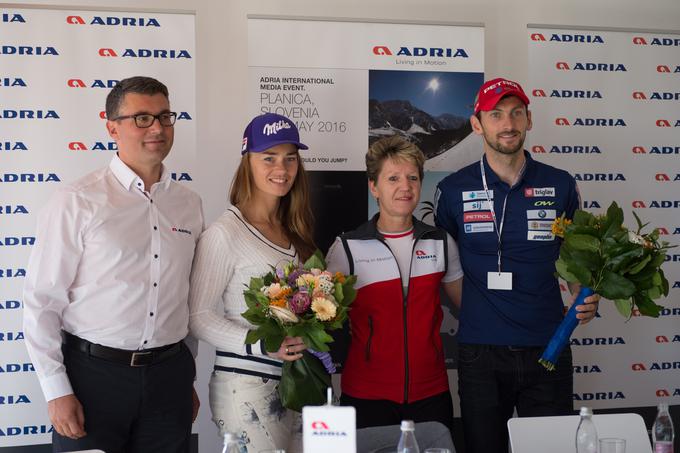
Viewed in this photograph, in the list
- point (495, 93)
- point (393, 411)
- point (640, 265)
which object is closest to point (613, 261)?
point (640, 265)

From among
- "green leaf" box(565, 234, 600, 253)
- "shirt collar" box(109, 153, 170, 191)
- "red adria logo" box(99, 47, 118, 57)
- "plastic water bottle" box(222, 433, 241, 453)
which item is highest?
"red adria logo" box(99, 47, 118, 57)

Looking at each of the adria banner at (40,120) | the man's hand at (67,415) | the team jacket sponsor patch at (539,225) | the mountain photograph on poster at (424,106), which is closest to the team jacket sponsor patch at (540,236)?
the team jacket sponsor patch at (539,225)

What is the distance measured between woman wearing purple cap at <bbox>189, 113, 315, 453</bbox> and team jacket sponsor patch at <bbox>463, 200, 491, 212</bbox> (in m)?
0.78

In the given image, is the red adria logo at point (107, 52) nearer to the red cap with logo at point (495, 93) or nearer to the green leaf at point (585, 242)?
the red cap with logo at point (495, 93)

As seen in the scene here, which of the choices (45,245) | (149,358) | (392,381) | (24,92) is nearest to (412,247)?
(392,381)

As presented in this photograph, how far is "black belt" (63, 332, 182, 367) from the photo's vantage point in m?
2.84

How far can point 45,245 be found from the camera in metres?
2.80

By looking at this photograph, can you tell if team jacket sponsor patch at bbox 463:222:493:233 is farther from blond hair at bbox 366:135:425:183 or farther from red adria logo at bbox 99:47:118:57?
red adria logo at bbox 99:47:118:57

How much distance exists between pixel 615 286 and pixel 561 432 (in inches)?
25.8

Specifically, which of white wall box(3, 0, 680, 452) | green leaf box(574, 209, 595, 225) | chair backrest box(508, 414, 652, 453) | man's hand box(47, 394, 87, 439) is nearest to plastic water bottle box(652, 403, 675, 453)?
chair backrest box(508, 414, 652, 453)

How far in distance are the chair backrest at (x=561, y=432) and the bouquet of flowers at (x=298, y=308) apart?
0.78 m

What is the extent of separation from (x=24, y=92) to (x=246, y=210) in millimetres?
1709

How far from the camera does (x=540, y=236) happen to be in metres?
3.41

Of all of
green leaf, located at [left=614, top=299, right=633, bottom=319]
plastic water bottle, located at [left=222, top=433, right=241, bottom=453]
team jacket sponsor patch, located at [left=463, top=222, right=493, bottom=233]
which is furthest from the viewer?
team jacket sponsor patch, located at [left=463, top=222, right=493, bottom=233]
